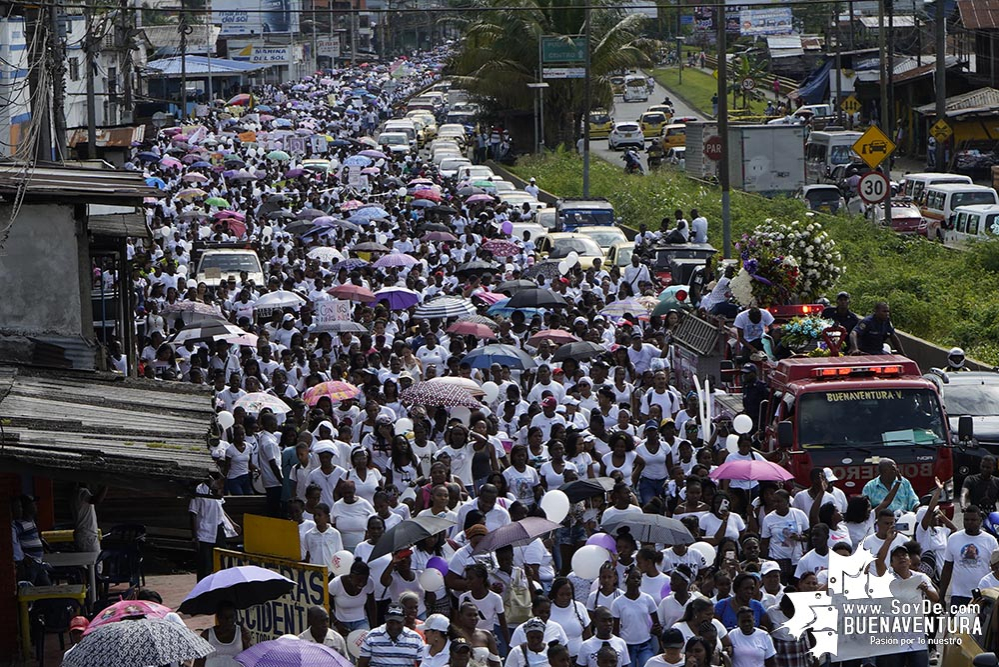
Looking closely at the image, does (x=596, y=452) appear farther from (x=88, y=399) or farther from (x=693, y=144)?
(x=693, y=144)

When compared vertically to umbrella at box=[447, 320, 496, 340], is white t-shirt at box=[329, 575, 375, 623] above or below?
below

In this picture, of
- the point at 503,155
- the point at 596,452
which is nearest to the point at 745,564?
the point at 596,452

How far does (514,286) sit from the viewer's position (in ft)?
82.1

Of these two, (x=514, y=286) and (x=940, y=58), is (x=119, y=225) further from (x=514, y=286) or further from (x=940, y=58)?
(x=940, y=58)

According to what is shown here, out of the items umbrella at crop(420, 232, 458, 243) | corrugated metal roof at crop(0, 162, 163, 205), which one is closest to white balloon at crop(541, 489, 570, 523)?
corrugated metal roof at crop(0, 162, 163, 205)

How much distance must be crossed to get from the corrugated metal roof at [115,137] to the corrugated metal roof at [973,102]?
25046mm

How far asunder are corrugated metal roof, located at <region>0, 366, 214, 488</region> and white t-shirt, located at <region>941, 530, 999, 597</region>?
5475mm

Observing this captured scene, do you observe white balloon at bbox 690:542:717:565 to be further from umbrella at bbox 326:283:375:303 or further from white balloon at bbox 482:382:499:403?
umbrella at bbox 326:283:375:303

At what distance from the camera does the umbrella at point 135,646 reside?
366 inches

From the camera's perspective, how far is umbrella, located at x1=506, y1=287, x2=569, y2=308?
23219mm

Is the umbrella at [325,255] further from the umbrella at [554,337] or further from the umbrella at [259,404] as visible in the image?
the umbrella at [259,404]

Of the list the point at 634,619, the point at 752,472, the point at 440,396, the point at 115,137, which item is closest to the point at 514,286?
the point at 440,396

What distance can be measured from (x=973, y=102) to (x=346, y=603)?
46.0 metres

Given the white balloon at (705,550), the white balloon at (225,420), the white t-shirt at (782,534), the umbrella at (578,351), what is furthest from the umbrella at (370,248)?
the white balloon at (705,550)
